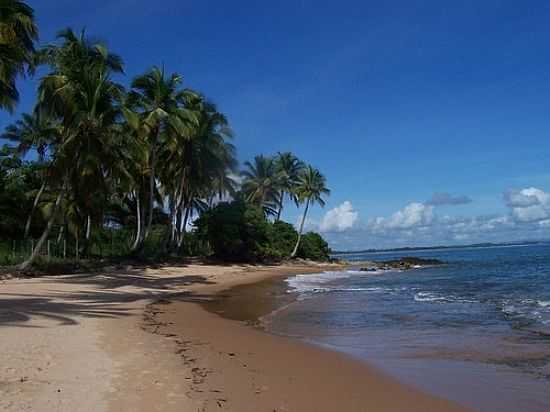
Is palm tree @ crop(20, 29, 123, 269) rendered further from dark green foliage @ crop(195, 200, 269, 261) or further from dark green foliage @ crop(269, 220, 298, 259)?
dark green foliage @ crop(269, 220, 298, 259)

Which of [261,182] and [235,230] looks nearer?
[235,230]

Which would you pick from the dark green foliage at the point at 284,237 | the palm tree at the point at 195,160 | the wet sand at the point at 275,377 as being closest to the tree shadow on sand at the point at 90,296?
the wet sand at the point at 275,377

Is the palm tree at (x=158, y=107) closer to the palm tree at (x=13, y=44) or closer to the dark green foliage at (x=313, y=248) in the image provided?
the palm tree at (x=13, y=44)

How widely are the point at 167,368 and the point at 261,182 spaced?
50917 mm

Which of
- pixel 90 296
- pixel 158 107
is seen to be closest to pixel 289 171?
pixel 158 107

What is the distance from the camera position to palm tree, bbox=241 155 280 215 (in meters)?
57.4

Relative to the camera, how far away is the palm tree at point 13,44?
1870 cm

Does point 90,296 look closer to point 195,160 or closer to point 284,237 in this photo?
point 195,160

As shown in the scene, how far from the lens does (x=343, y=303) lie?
1808cm

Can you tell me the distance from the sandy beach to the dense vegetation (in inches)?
469

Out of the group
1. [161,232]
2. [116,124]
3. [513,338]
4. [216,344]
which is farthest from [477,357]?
[161,232]

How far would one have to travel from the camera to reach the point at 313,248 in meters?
62.4

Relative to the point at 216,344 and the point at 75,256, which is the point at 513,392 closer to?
the point at 216,344

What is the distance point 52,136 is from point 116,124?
375 centimetres
